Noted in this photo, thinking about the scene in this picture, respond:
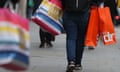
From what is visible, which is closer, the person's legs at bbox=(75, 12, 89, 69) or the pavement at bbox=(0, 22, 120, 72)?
the person's legs at bbox=(75, 12, 89, 69)

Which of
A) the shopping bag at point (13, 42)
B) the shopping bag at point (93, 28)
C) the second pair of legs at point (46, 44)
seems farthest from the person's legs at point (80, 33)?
the shopping bag at point (13, 42)

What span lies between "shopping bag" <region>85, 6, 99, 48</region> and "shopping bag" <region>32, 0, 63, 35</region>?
268 cm

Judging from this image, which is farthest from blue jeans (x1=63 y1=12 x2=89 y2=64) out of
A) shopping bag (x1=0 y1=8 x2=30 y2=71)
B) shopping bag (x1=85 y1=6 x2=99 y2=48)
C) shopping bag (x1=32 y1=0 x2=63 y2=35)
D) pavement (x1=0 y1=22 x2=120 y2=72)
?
shopping bag (x1=0 y1=8 x2=30 y2=71)

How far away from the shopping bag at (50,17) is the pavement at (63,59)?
3.95ft

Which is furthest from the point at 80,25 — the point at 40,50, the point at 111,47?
the point at 111,47

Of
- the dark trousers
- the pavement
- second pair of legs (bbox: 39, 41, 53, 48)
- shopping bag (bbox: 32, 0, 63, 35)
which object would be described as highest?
shopping bag (bbox: 32, 0, 63, 35)

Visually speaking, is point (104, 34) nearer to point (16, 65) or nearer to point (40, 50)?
point (40, 50)

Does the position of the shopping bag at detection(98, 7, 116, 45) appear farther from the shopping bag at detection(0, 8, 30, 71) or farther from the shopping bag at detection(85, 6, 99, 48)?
the shopping bag at detection(0, 8, 30, 71)

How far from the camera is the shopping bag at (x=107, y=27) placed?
35.6 feet

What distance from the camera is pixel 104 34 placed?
1093 cm

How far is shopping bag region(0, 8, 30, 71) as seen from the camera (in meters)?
4.96

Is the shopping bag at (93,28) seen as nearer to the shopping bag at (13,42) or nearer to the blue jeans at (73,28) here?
the blue jeans at (73,28)

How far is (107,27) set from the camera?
10867 millimetres

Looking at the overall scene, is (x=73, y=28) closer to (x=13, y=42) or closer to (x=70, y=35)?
(x=70, y=35)
